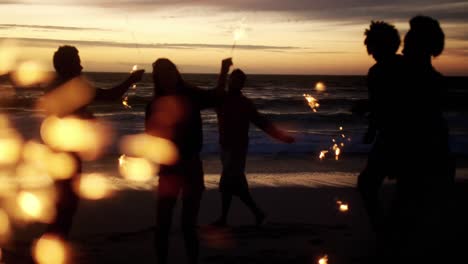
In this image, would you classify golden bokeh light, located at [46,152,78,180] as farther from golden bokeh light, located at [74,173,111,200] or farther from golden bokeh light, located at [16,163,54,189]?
golden bokeh light, located at [16,163,54,189]

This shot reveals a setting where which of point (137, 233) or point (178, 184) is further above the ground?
point (178, 184)

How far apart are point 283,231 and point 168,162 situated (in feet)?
9.95

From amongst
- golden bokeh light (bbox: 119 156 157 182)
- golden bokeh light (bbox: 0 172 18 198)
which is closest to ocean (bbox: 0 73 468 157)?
golden bokeh light (bbox: 119 156 157 182)

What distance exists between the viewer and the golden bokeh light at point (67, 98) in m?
5.26

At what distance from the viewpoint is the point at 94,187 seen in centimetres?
1138

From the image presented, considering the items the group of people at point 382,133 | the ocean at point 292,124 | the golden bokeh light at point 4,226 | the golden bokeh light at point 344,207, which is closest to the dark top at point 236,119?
the ocean at point 292,124

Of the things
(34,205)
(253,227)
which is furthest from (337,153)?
(253,227)

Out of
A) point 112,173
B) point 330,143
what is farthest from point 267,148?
point 112,173

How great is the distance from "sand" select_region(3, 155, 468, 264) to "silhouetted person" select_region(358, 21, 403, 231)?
4.66ft

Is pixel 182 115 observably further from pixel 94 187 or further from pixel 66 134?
pixel 94 187

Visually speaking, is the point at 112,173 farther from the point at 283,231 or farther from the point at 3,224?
the point at 283,231

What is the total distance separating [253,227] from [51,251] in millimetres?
2886

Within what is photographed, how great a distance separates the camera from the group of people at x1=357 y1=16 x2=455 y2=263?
4.59 meters

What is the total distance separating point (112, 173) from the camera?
13008 millimetres
